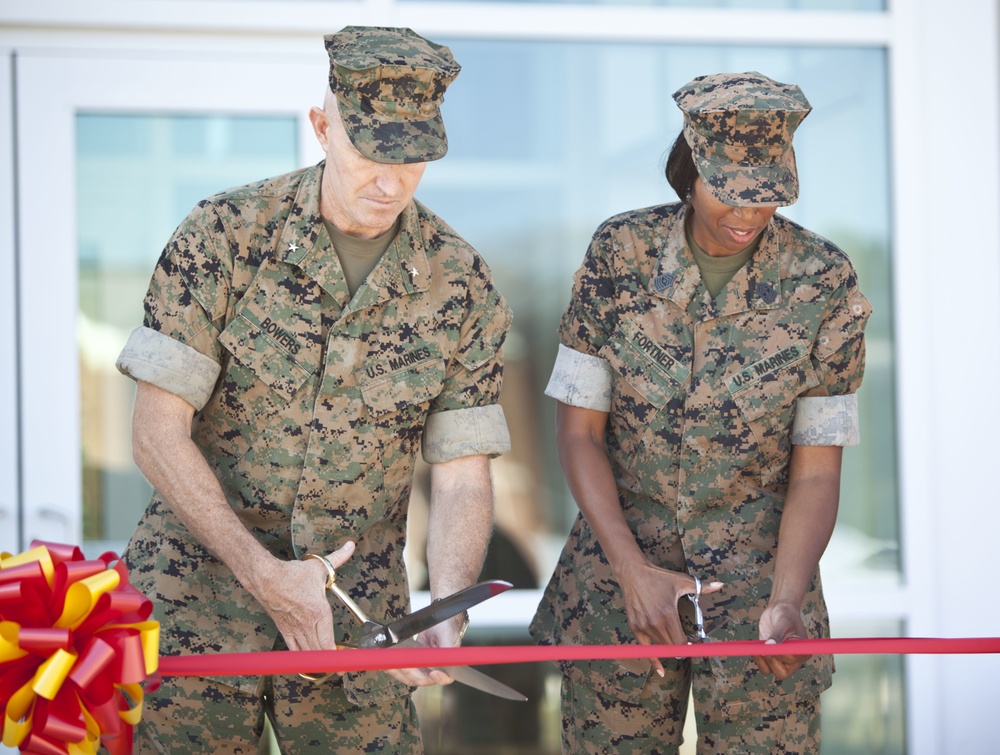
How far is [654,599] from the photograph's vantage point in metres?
2.16

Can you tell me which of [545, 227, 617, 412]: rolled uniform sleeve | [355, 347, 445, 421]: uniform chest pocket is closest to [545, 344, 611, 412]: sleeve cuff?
[545, 227, 617, 412]: rolled uniform sleeve

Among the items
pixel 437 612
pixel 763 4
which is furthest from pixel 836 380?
pixel 763 4

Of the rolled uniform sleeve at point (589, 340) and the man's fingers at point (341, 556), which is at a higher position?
the rolled uniform sleeve at point (589, 340)

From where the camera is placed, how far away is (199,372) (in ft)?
6.66

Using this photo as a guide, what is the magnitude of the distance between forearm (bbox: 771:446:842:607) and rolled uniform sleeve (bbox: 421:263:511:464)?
0.55 metres

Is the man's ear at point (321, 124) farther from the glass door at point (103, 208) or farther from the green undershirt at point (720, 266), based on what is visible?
the glass door at point (103, 208)

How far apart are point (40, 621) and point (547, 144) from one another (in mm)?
2461

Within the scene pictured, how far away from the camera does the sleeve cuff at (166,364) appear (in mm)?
1996

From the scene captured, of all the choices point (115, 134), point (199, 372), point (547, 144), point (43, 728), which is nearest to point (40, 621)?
point (43, 728)

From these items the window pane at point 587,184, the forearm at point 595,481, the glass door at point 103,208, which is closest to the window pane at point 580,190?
the window pane at point 587,184

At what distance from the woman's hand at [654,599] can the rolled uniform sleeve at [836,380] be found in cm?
→ 38

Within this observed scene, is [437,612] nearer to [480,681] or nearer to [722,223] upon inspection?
[480,681]

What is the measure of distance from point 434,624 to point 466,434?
43cm

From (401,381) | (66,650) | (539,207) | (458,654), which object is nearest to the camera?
(66,650)
